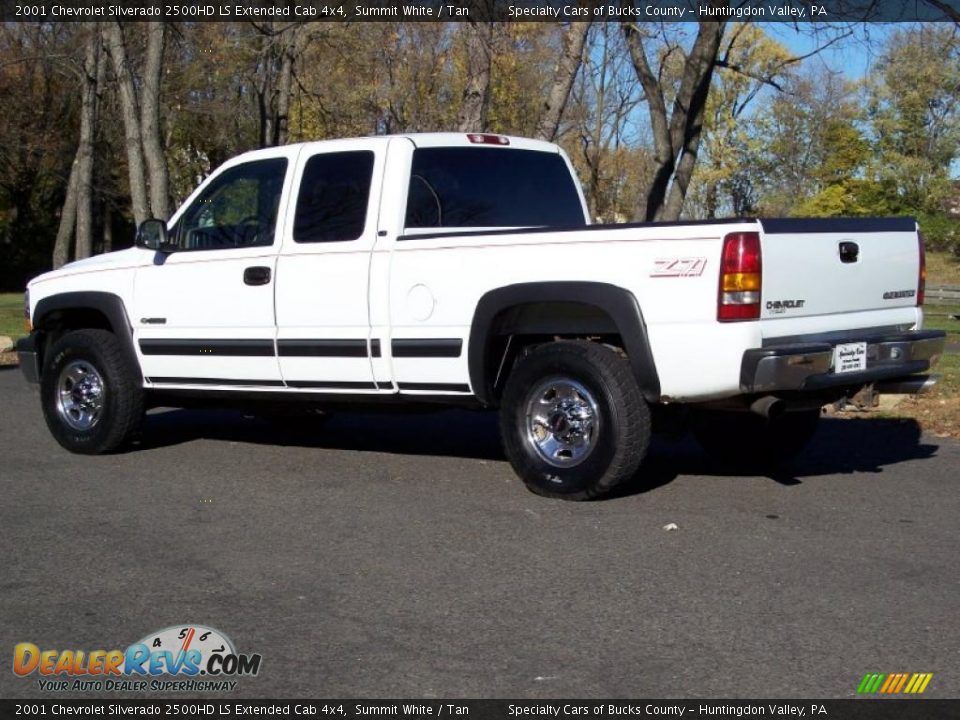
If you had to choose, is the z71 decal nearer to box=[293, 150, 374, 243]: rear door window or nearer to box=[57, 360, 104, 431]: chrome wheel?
box=[293, 150, 374, 243]: rear door window

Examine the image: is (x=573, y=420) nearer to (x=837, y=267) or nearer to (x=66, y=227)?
(x=837, y=267)

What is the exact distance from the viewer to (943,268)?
53.5 metres

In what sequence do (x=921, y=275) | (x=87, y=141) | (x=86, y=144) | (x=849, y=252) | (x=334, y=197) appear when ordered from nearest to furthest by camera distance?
1. (x=849, y=252)
2. (x=921, y=275)
3. (x=334, y=197)
4. (x=87, y=141)
5. (x=86, y=144)

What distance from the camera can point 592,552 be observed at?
6074 mm

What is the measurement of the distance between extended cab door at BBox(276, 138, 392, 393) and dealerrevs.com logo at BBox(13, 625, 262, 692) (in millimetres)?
3144

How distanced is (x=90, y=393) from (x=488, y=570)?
4368mm

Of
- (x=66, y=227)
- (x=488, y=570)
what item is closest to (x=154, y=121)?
(x=488, y=570)

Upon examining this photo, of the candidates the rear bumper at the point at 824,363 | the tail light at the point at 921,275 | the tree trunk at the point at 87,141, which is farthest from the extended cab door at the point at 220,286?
the tree trunk at the point at 87,141

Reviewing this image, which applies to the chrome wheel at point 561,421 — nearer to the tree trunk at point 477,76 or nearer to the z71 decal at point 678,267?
the z71 decal at point 678,267

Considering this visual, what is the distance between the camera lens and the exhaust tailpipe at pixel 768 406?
665cm

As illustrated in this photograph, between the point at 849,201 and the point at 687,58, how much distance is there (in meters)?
38.9

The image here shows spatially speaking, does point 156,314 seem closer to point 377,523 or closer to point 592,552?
point 377,523

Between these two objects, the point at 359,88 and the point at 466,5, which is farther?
the point at 359,88

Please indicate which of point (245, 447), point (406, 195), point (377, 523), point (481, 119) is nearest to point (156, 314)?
point (245, 447)
